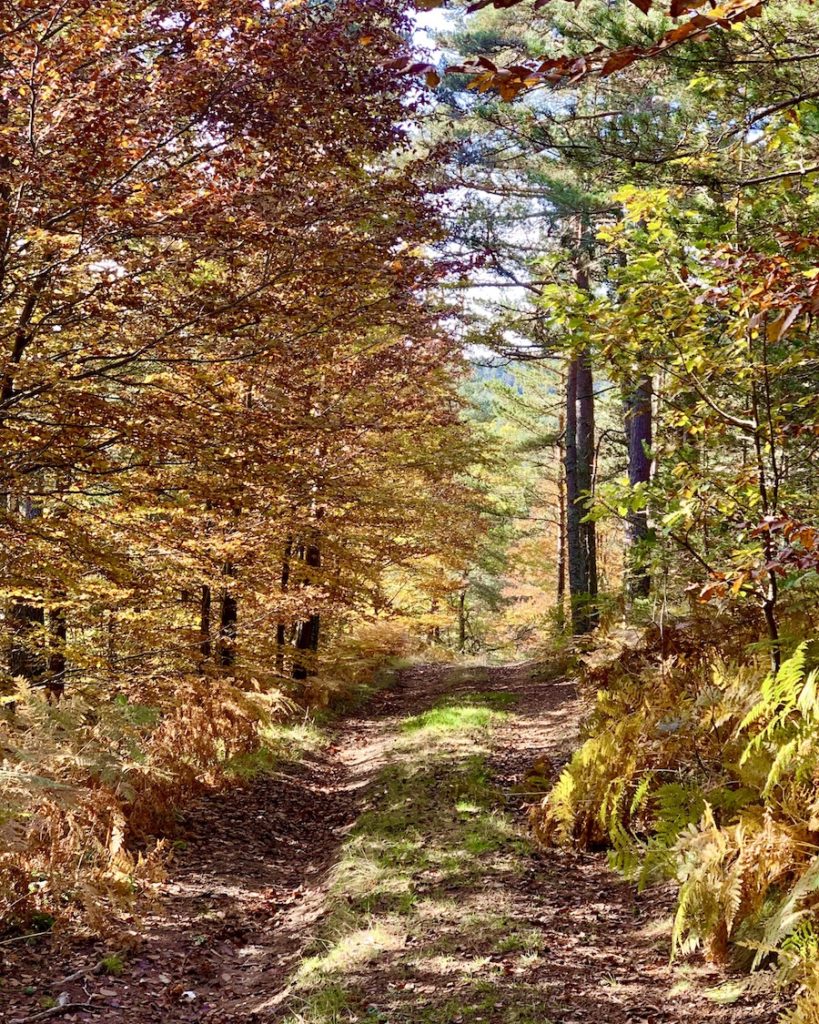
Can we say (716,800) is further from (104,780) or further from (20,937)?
(104,780)

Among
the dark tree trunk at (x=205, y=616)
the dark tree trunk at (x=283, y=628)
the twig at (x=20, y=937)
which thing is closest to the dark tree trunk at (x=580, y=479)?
the dark tree trunk at (x=283, y=628)

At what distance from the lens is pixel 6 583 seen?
21.8ft

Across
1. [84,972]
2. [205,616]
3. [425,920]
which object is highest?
[205,616]

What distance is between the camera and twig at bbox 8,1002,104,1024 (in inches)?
153

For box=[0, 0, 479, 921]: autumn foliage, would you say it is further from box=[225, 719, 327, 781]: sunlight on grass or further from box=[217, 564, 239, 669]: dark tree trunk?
box=[217, 564, 239, 669]: dark tree trunk

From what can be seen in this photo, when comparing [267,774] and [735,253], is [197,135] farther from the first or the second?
[267,774]

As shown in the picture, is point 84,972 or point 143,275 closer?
point 84,972

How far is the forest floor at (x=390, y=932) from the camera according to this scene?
3840 mm

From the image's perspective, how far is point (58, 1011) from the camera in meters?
4.01

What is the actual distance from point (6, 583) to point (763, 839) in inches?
230

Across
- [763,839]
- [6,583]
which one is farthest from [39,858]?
[763,839]

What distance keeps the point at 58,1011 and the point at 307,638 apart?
1167 cm

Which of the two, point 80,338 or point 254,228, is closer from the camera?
point 254,228

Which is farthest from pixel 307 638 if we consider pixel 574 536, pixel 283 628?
pixel 574 536
